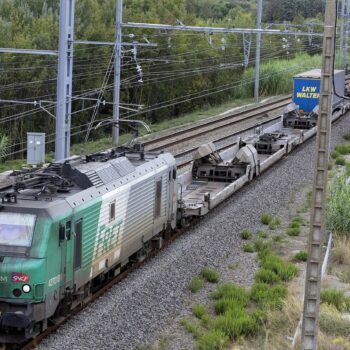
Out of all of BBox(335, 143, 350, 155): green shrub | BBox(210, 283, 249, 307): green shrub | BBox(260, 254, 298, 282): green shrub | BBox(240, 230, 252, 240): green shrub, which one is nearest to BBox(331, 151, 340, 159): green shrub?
BBox(335, 143, 350, 155): green shrub

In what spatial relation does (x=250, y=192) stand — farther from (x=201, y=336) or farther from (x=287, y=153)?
(x=201, y=336)

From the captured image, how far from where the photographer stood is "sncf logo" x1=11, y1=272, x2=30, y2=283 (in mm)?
13016

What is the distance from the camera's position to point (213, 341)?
44.8 ft

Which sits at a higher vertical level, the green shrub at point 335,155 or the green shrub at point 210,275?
the green shrub at point 335,155

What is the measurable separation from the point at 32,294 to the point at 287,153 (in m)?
22.8

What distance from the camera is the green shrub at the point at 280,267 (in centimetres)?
1808

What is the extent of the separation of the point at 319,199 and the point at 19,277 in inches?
189

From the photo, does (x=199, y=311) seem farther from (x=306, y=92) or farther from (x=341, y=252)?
(x=306, y=92)

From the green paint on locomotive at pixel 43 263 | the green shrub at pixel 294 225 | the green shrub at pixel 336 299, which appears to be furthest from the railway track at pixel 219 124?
the green paint on locomotive at pixel 43 263

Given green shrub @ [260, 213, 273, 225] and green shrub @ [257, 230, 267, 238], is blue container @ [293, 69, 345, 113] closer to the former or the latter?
green shrub @ [260, 213, 273, 225]

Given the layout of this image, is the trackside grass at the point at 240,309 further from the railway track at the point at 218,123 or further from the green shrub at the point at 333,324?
the railway track at the point at 218,123

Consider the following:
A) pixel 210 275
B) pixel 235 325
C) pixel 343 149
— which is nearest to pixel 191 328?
pixel 235 325

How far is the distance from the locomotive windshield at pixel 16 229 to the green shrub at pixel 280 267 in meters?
6.63

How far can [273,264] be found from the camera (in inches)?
731
